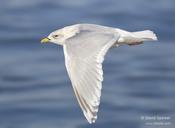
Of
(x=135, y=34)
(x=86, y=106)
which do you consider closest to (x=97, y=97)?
(x=86, y=106)

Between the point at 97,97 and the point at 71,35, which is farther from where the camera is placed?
the point at 71,35

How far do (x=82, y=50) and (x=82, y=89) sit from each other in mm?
396

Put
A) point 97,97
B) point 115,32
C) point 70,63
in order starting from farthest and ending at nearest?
point 115,32 < point 70,63 < point 97,97

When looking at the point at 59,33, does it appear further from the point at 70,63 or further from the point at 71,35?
the point at 70,63

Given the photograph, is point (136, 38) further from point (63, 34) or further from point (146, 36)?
point (63, 34)

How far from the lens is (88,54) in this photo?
464cm

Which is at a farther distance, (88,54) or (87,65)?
(88,54)

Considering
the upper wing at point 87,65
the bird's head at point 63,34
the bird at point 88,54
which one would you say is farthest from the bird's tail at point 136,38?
the bird's head at point 63,34

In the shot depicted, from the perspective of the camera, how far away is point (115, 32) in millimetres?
5141

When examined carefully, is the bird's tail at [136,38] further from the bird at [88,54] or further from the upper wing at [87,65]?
the upper wing at [87,65]

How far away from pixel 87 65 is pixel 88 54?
12 cm

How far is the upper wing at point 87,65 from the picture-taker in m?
4.28

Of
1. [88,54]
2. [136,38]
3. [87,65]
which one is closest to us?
[87,65]

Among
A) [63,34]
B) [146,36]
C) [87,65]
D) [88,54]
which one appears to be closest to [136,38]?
[146,36]
